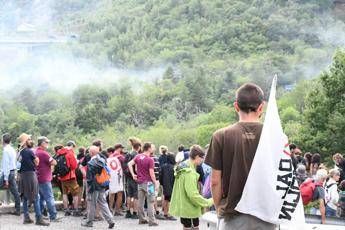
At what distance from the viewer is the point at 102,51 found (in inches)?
4995

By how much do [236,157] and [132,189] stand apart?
10846 mm

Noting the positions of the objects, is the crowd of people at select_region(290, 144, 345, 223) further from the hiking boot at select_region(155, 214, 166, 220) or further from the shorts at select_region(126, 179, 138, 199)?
the shorts at select_region(126, 179, 138, 199)

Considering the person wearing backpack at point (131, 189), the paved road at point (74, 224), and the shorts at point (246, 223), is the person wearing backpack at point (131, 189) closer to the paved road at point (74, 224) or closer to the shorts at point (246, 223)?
the paved road at point (74, 224)

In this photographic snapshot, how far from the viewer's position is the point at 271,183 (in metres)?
5.11

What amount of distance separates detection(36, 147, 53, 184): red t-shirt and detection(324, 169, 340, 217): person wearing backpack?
4.51 meters

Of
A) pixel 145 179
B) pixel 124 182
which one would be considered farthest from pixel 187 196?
pixel 124 182

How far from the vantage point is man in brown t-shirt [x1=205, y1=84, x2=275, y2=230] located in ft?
17.2

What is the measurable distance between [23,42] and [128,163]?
413 ft

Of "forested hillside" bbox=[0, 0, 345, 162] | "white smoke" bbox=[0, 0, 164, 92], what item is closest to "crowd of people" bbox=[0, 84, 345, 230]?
"forested hillside" bbox=[0, 0, 345, 162]

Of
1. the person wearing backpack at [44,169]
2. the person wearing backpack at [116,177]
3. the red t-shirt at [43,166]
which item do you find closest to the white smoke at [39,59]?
the person wearing backpack at [116,177]

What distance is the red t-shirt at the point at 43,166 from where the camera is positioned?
46.4 feet

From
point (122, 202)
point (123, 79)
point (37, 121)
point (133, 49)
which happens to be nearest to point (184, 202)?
point (122, 202)

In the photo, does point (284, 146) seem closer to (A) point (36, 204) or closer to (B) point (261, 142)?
(B) point (261, 142)

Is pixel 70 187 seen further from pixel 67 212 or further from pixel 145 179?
pixel 145 179
